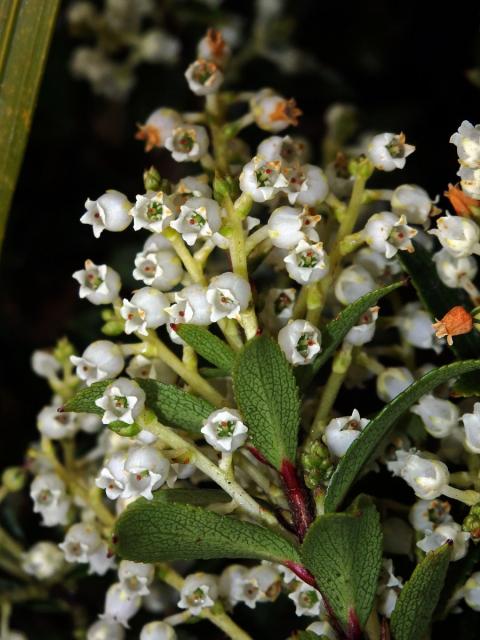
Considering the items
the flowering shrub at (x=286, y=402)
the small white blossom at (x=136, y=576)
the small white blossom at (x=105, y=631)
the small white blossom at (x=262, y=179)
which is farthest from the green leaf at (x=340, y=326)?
the small white blossom at (x=105, y=631)

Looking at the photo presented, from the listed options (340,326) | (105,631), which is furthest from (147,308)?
(105,631)

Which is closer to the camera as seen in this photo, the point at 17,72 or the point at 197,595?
the point at 197,595

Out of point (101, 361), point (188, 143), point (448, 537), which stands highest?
point (188, 143)

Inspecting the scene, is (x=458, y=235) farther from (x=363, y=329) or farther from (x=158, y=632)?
(x=158, y=632)

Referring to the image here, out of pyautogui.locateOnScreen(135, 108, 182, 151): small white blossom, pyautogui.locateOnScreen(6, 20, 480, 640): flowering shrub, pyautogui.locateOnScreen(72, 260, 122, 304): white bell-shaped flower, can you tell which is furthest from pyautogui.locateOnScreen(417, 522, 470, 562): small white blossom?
pyautogui.locateOnScreen(135, 108, 182, 151): small white blossom

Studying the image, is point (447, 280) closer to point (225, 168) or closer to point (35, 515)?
point (225, 168)

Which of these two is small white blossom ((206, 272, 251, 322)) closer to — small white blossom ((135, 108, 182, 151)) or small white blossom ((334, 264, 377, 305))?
small white blossom ((334, 264, 377, 305))

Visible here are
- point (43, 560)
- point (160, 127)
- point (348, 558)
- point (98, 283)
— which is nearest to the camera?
point (348, 558)
